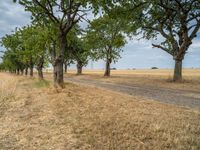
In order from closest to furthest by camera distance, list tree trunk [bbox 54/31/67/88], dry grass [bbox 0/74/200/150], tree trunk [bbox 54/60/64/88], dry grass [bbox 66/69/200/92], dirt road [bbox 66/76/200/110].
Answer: dry grass [bbox 0/74/200/150], dirt road [bbox 66/76/200/110], tree trunk [bbox 54/31/67/88], tree trunk [bbox 54/60/64/88], dry grass [bbox 66/69/200/92]

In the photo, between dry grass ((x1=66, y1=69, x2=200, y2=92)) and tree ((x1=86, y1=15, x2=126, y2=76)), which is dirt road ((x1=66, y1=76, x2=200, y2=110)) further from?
tree ((x1=86, y1=15, x2=126, y2=76))

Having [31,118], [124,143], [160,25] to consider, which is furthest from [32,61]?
[124,143]

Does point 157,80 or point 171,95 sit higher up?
point 157,80

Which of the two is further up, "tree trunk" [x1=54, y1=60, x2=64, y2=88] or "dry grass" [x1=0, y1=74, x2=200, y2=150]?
"tree trunk" [x1=54, y1=60, x2=64, y2=88]

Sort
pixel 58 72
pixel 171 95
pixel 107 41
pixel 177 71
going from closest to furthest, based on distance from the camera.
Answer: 1. pixel 171 95
2. pixel 58 72
3. pixel 177 71
4. pixel 107 41

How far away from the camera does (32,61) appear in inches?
2388

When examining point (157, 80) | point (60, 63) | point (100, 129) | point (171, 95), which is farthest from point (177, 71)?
point (100, 129)

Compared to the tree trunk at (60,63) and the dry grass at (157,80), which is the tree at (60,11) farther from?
the dry grass at (157,80)

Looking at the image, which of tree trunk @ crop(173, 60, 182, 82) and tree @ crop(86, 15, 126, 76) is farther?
tree @ crop(86, 15, 126, 76)

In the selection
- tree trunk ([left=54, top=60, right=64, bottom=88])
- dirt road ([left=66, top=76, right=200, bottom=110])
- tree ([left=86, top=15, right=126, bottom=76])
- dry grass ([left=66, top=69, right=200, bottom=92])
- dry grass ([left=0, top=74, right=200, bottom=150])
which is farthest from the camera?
tree ([left=86, top=15, right=126, bottom=76])

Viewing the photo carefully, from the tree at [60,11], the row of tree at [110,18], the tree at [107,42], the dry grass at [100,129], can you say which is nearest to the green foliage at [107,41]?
the tree at [107,42]

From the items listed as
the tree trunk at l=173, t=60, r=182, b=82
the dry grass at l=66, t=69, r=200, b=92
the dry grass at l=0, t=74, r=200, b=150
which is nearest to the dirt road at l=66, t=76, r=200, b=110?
the dry grass at l=66, t=69, r=200, b=92

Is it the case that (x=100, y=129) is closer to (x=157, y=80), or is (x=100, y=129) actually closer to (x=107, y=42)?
(x=157, y=80)

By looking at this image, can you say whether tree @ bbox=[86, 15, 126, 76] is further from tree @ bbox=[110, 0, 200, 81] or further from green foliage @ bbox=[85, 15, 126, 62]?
tree @ bbox=[110, 0, 200, 81]
